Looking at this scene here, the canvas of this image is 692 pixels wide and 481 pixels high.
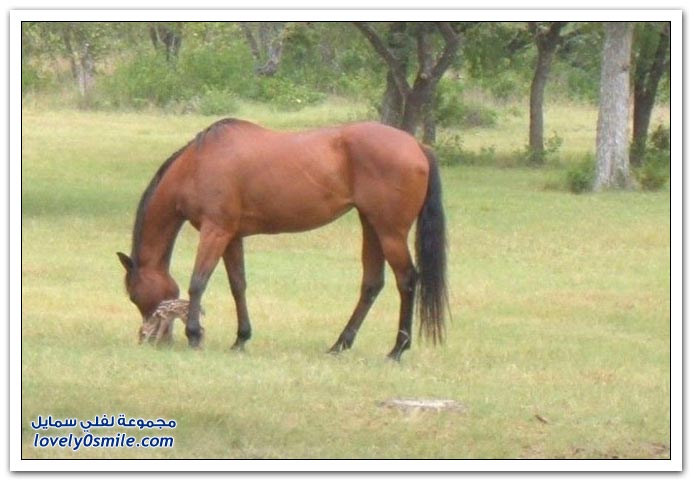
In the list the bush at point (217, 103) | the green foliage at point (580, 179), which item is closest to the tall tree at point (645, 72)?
the green foliage at point (580, 179)

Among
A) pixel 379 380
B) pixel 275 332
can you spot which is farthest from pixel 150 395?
pixel 275 332

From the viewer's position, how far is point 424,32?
91.9 ft

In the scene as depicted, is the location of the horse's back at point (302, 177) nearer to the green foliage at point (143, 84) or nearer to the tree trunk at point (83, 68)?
the tree trunk at point (83, 68)

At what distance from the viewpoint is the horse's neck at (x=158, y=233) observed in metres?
11.2

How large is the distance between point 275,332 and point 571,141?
27.4m

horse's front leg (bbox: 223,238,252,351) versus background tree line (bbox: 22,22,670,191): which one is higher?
background tree line (bbox: 22,22,670,191)

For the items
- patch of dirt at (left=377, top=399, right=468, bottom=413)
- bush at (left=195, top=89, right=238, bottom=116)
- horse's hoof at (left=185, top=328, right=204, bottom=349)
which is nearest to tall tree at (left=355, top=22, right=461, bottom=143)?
bush at (left=195, top=89, right=238, bottom=116)

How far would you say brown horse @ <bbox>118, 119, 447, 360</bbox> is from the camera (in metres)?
10.9

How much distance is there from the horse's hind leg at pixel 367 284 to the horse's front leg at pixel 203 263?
1.04 meters

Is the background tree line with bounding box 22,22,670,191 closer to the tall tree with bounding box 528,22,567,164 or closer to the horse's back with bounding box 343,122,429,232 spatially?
the tall tree with bounding box 528,22,567,164

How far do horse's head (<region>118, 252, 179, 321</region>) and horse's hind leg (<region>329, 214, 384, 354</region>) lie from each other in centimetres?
135

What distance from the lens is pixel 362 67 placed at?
3831 cm

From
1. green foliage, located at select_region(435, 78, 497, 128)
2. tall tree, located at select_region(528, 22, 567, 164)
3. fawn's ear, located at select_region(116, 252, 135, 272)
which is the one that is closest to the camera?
fawn's ear, located at select_region(116, 252, 135, 272)
